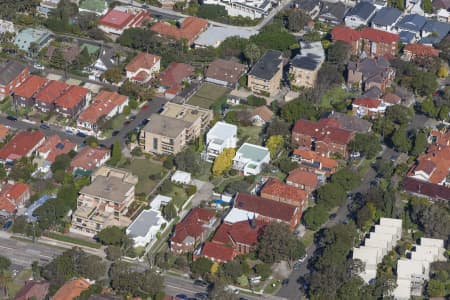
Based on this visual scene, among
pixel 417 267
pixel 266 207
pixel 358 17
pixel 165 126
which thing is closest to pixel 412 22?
pixel 358 17

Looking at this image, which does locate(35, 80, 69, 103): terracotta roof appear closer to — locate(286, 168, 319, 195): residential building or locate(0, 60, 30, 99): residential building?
locate(0, 60, 30, 99): residential building

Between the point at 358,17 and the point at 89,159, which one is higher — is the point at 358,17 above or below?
below

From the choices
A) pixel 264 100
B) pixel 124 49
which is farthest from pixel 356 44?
pixel 124 49

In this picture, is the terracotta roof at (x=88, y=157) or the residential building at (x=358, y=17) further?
the residential building at (x=358, y=17)

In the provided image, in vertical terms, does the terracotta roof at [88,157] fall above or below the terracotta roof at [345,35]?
above

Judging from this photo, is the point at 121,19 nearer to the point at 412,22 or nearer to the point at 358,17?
the point at 358,17

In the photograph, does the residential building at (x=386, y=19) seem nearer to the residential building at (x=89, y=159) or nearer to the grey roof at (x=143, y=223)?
the residential building at (x=89, y=159)

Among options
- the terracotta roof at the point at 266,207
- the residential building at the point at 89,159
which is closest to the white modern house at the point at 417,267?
the terracotta roof at the point at 266,207

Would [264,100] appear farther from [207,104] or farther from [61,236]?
[61,236]
